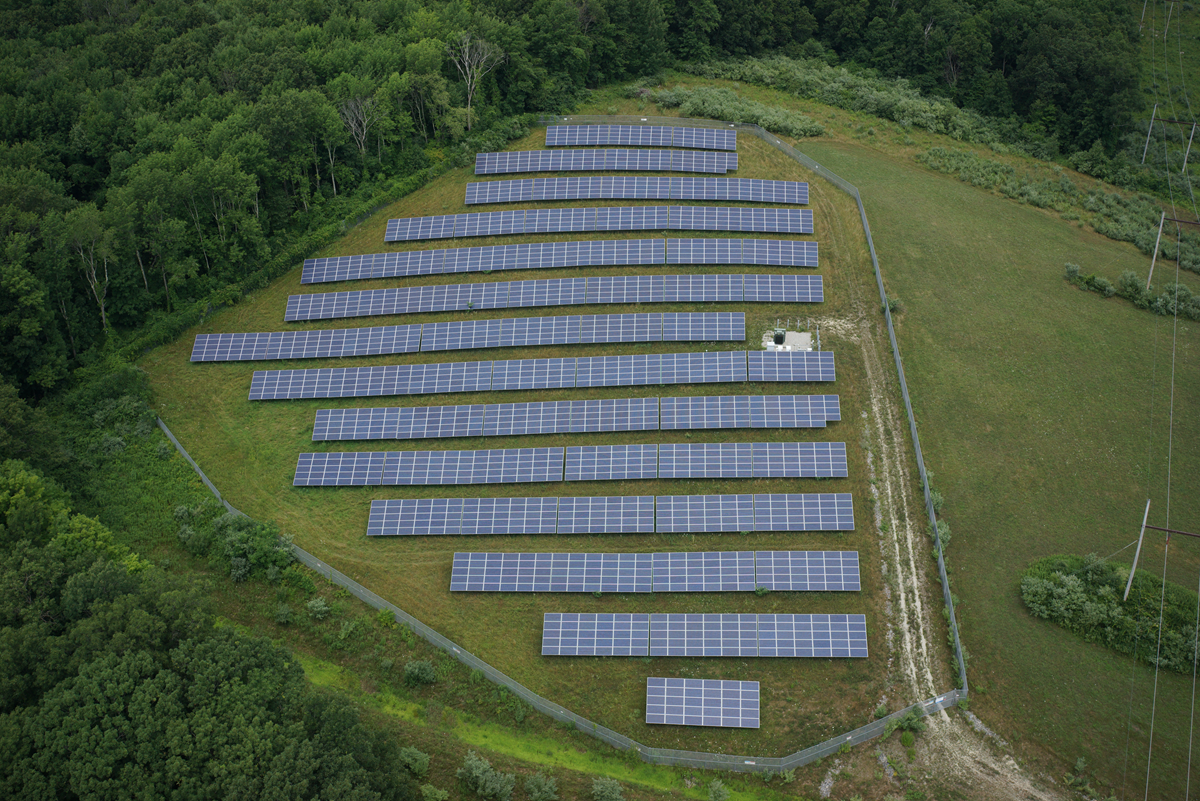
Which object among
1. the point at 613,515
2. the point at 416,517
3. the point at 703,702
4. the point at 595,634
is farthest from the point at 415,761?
the point at 613,515

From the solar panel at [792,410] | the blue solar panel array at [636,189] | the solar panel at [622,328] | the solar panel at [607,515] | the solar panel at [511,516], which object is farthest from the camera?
the blue solar panel array at [636,189]

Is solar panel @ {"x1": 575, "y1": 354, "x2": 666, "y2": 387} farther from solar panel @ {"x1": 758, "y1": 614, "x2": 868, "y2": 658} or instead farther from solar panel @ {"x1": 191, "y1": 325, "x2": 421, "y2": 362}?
solar panel @ {"x1": 758, "y1": 614, "x2": 868, "y2": 658}

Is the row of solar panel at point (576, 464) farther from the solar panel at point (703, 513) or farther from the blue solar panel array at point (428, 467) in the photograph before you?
the solar panel at point (703, 513)

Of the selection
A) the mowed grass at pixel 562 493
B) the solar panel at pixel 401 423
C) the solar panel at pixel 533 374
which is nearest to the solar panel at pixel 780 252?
the mowed grass at pixel 562 493

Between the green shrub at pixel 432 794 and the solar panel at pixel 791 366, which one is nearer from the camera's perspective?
the green shrub at pixel 432 794

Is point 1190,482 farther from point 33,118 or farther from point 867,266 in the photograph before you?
point 33,118

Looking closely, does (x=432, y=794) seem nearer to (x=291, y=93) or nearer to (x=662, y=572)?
(x=662, y=572)

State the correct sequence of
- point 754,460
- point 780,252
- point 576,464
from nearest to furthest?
point 754,460, point 576,464, point 780,252
